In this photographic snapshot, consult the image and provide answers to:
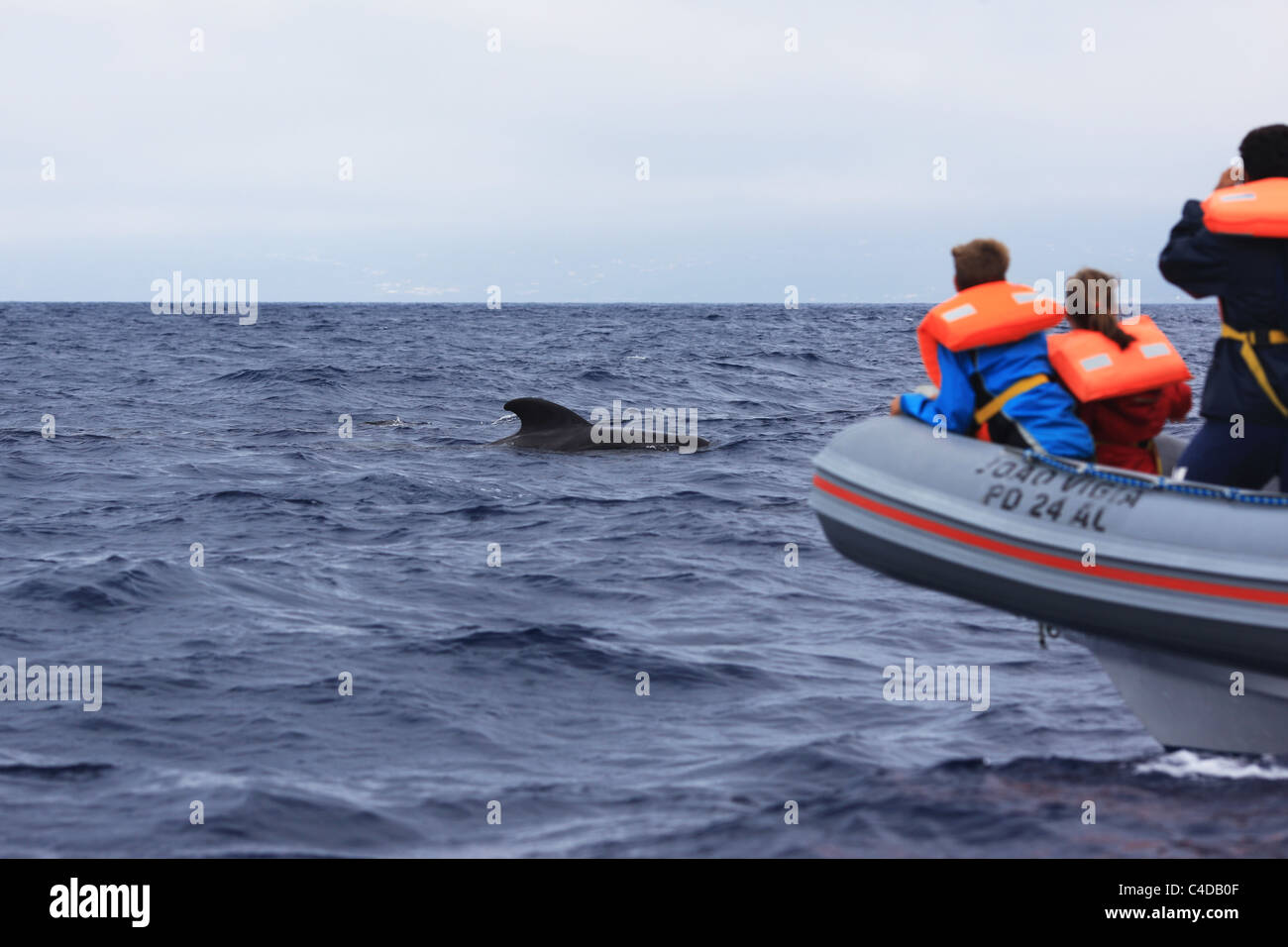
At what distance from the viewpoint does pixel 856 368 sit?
39.2m

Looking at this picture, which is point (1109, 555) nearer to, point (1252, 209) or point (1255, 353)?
point (1255, 353)

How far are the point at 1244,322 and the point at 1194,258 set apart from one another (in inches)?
13.8

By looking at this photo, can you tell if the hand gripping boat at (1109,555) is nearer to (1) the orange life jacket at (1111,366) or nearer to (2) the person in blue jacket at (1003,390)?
(2) the person in blue jacket at (1003,390)

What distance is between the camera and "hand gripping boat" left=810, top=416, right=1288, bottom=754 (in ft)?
18.8

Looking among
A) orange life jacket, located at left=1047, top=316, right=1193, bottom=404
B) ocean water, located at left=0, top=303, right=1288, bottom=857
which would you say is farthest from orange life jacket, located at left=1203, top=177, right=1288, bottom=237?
ocean water, located at left=0, top=303, right=1288, bottom=857

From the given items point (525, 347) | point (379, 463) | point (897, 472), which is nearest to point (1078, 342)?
point (897, 472)

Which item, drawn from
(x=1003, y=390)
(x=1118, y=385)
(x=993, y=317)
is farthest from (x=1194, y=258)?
(x=1003, y=390)

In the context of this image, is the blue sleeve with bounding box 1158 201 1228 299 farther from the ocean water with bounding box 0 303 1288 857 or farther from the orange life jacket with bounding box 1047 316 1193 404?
the ocean water with bounding box 0 303 1288 857

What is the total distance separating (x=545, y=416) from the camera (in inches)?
739

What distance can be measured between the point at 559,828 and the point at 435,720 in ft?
5.84

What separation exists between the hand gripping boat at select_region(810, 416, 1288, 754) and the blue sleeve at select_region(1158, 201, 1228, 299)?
0.90 metres

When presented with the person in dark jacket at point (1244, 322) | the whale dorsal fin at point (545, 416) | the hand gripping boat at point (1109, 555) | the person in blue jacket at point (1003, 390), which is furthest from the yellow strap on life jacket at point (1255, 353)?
the whale dorsal fin at point (545, 416)

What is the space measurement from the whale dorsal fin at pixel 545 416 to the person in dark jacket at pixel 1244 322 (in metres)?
13.0
